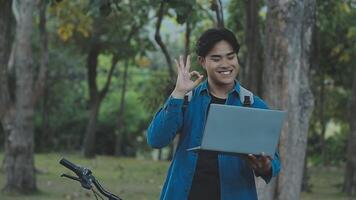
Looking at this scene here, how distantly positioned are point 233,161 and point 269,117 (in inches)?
14.8

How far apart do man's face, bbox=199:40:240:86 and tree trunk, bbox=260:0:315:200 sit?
429 cm

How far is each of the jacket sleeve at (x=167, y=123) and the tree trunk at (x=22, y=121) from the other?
10.6m

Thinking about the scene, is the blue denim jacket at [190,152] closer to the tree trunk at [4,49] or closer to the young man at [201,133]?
the young man at [201,133]

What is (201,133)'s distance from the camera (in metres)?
4.53

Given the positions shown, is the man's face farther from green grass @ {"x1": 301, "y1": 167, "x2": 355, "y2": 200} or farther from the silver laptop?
green grass @ {"x1": 301, "y1": 167, "x2": 355, "y2": 200}

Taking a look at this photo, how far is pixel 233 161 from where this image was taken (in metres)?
4.49

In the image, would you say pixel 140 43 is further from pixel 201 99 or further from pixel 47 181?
pixel 201 99

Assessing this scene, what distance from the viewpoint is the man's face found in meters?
4.54

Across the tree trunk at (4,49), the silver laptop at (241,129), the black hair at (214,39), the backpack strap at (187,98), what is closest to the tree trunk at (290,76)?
the black hair at (214,39)

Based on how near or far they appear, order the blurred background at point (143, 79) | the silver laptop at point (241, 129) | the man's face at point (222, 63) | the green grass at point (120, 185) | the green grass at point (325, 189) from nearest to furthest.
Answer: the silver laptop at point (241, 129), the man's face at point (222, 63), the blurred background at point (143, 79), the green grass at point (120, 185), the green grass at point (325, 189)

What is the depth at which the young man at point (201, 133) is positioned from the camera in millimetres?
4461

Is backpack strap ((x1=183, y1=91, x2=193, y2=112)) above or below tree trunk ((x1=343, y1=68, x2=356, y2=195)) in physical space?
above

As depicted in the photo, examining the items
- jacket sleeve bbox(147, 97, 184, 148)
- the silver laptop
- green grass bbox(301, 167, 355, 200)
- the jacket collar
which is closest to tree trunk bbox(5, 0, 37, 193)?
green grass bbox(301, 167, 355, 200)

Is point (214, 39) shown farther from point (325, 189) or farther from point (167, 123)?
point (325, 189)
